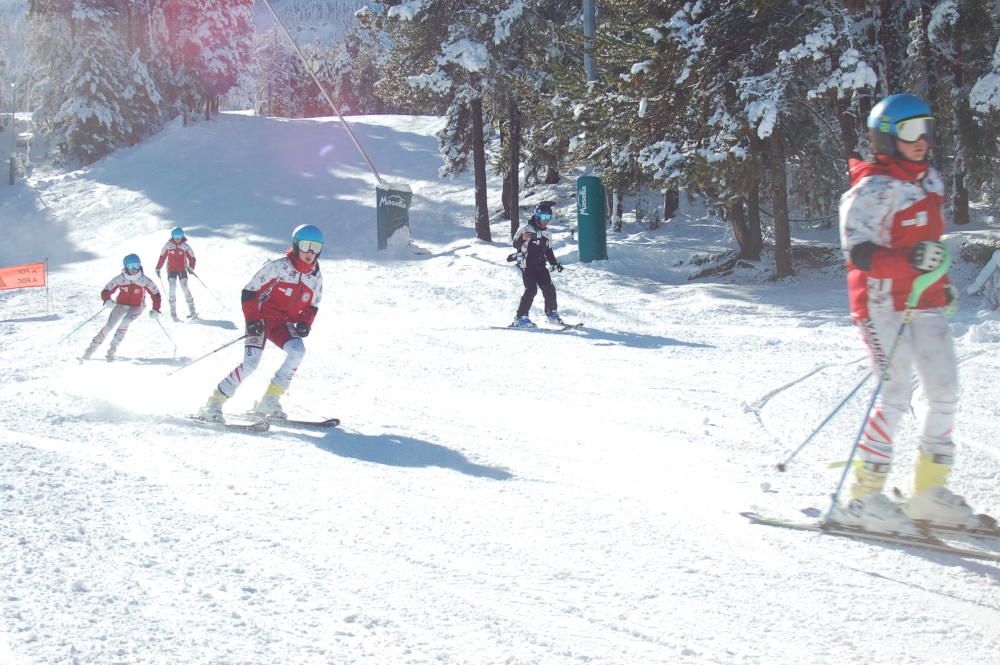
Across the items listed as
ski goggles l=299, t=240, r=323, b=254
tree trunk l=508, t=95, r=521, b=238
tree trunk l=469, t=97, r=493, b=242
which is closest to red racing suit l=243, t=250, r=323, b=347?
ski goggles l=299, t=240, r=323, b=254

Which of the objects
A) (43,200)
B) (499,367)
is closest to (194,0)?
(43,200)

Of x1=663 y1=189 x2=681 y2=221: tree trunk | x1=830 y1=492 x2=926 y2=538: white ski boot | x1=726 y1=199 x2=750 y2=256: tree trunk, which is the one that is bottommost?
x1=830 y1=492 x2=926 y2=538: white ski boot

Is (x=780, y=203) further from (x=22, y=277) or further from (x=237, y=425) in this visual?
(x=22, y=277)

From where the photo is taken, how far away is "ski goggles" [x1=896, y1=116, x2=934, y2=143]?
3.75m

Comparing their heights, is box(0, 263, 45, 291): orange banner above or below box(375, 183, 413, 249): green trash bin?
below

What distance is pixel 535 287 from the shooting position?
42.2 ft

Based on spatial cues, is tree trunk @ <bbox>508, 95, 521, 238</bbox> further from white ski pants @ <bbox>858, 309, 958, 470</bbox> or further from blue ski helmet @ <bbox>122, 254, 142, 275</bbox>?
white ski pants @ <bbox>858, 309, 958, 470</bbox>

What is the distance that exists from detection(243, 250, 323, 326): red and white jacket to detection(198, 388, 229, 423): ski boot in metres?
0.70

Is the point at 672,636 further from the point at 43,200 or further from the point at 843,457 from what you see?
the point at 43,200

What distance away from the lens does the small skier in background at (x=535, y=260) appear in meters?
12.7

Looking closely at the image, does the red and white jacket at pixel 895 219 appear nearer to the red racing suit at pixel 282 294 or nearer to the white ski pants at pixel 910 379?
the white ski pants at pixel 910 379

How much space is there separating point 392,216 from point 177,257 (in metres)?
8.12

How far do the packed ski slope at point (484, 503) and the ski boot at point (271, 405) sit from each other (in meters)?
0.34

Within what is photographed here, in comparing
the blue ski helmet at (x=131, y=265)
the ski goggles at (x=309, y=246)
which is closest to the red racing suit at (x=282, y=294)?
the ski goggles at (x=309, y=246)
